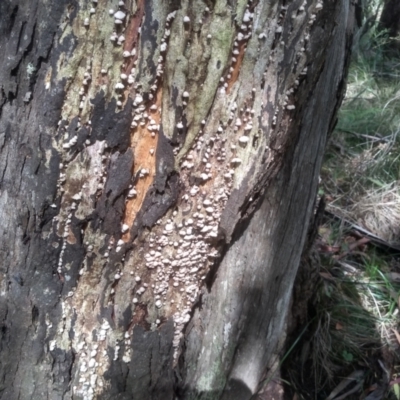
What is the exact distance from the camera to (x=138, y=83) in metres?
0.90

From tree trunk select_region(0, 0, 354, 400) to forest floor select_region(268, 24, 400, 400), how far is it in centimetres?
55

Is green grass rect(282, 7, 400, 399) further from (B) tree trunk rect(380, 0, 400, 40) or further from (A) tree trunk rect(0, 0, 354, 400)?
(B) tree trunk rect(380, 0, 400, 40)

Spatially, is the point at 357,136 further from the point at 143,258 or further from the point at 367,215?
the point at 143,258

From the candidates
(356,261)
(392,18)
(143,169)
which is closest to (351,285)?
(356,261)

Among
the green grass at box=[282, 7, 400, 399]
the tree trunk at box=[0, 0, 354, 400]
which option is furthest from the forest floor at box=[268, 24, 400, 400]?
the tree trunk at box=[0, 0, 354, 400]

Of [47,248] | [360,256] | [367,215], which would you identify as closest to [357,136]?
[367,215]

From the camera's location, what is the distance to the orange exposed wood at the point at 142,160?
3.11ft

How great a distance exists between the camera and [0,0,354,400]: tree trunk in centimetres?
88

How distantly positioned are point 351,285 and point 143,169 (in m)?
1.37

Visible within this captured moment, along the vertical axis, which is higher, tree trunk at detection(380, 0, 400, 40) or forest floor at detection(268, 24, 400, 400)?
tree trunk at detection(380, 0, 400, 40)

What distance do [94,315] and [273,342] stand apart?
68 cm

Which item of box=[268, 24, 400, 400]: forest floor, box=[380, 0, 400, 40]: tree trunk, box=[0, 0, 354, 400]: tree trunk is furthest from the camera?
box=[380, 0, 400, 40]: tree trunk

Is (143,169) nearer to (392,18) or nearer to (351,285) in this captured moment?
(351,285)

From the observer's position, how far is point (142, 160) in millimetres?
976
